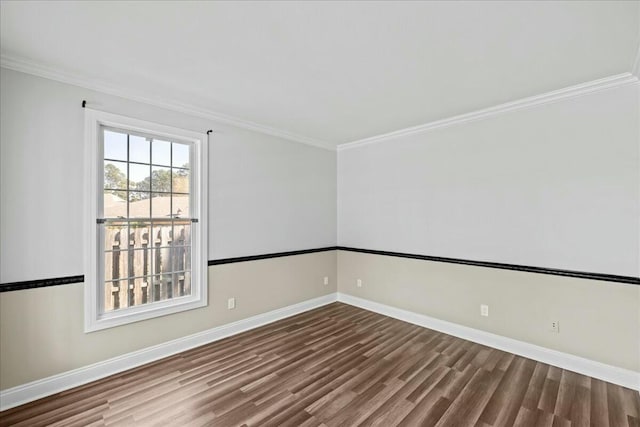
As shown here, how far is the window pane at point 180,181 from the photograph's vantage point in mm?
3243

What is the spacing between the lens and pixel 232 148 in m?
3.64

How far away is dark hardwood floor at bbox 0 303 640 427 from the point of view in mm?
2137

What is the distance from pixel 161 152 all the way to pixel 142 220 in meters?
0.74

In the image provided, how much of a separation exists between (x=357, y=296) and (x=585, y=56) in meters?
3.76

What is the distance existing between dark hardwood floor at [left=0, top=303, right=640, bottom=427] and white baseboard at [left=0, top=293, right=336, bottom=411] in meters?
0.07

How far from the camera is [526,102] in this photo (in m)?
3.04

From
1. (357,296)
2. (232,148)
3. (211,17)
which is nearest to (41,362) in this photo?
(232,148)

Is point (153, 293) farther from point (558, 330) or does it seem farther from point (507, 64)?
point (558, 330)

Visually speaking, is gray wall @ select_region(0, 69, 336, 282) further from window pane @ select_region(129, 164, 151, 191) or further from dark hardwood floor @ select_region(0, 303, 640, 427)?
dark hardwood floor @ select_region(0, 303, 640, 427)

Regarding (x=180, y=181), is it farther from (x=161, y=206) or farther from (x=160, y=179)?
(x=161, y=206)

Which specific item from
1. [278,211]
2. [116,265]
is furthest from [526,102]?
[116,265]

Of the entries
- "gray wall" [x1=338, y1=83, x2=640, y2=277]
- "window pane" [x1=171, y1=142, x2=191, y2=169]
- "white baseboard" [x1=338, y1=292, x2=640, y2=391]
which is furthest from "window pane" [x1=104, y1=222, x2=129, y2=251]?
"white baseboard" [x1=338, y1=292, x2=640, y2=391]

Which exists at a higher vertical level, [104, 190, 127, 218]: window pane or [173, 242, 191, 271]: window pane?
[104, 190, 127, 218]: window pane

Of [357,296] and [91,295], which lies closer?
[91,295]
